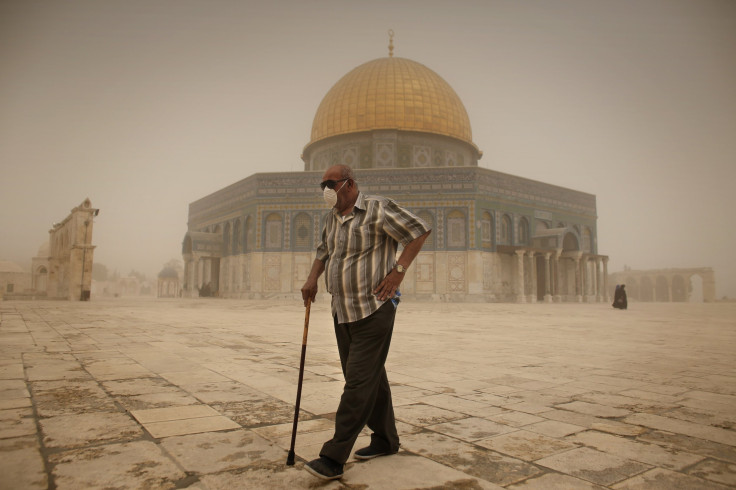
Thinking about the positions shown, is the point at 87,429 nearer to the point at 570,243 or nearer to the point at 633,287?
the point at 570,243

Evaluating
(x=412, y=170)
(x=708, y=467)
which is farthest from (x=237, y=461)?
(x=412, y=170)

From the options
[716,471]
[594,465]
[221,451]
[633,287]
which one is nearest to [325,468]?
[221,451]

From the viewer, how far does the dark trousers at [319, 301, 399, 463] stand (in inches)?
87.0

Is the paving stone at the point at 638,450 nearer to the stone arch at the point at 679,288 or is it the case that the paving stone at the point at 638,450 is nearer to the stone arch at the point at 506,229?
the stone arch at the point at 506,229

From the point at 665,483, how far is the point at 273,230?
84.2ft

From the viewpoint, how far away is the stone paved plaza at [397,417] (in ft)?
6.49

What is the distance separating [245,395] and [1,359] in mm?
2870

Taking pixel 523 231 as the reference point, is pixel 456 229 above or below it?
below

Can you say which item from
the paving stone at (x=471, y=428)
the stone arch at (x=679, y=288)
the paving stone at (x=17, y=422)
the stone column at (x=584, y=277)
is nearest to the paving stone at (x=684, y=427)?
the paving stone at (x=471, y=428)

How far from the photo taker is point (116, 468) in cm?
201

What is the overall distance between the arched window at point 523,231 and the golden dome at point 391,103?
6.13 metres

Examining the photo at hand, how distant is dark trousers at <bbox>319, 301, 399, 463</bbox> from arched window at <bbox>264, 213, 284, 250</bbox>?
80.7 feet

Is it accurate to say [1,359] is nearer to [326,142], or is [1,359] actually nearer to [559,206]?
[326,142]

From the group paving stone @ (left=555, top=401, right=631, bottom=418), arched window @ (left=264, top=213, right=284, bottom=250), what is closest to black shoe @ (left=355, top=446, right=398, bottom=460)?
paving stone @ (left=555, top=401, right=631, bottom=418)
